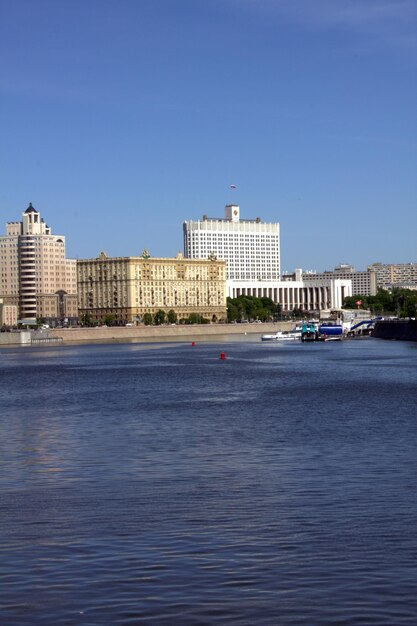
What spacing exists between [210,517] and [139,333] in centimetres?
16417

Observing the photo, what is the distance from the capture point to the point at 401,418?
120 ft

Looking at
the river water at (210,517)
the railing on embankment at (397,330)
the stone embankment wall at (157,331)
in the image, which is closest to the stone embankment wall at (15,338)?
the stone embankment wall at (157,331)

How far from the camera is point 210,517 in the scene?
733 inches

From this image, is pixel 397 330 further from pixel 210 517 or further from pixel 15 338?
pixel 210 517

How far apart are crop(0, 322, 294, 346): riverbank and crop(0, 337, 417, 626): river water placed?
124919 millimetres

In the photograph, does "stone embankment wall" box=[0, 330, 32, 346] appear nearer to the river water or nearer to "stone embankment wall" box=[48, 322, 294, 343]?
"stone embankment wall" box=[48, 322, 294, 343]

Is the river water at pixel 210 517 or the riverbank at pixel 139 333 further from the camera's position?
the riverbank at pixel 139 333

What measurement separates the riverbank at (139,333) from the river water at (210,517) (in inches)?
4918

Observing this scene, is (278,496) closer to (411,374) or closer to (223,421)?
(223,421)

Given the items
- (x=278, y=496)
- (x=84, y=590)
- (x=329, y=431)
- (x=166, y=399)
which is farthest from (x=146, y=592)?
(x=166, y=399)

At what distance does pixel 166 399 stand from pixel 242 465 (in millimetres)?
23713

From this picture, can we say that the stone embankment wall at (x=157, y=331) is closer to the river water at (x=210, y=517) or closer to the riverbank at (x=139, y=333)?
the riverbank at (x=139, y=333)

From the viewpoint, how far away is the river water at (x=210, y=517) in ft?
44.4

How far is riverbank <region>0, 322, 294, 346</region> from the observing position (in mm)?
165125
